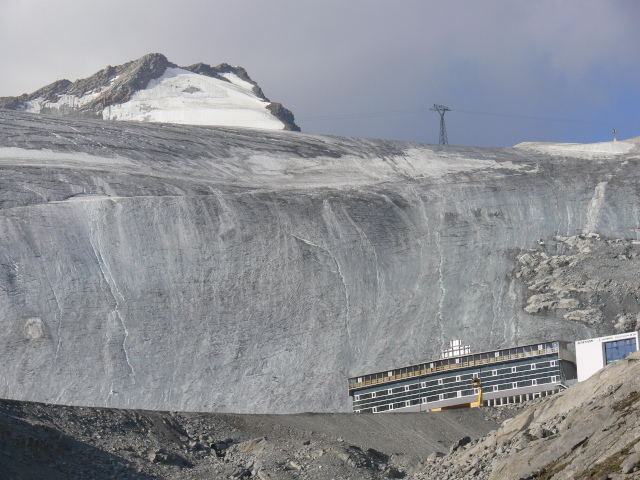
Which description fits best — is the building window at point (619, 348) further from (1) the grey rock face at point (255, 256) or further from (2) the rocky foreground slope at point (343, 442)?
(1) the grey rock face at point (255, 256)

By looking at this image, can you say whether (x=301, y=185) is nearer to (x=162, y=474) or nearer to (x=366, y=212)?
(x=366, y=212)

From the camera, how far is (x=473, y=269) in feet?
233

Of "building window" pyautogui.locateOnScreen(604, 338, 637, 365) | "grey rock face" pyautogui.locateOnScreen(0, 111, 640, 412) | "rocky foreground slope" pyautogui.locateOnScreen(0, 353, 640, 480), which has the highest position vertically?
"grey rock face" pyautogui.locateOnScreen(0, 111, 640, 412)

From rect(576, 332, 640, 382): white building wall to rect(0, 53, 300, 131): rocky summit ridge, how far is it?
9086 centimetres

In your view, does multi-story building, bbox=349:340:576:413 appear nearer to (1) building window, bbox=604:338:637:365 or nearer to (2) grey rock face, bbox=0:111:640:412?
(1) building window, bbox=604:338:637:365

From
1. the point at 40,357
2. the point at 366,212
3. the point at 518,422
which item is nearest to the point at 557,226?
the point at 366,212

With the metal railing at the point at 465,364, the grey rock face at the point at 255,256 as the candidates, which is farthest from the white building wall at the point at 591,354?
the grey rock face at the point at 255,256

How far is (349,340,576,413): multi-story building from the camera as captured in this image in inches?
1871

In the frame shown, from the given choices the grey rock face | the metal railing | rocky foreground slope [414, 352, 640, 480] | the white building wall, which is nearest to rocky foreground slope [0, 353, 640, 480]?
rocky foreground slope [414, 352, 640, 480]

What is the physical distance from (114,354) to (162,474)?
83.1 feet

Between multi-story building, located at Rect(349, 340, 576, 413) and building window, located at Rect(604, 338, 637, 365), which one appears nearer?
building window, located at Rect(604, 338, 637, 365)

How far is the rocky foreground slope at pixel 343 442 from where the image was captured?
21062mm

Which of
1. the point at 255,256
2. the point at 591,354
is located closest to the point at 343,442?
the point at 591,354

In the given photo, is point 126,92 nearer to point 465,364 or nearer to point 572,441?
point 465,364
